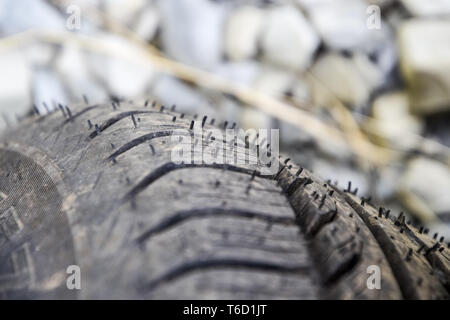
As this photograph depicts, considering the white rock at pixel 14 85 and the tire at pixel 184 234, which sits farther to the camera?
the white rock at pixel 14 85

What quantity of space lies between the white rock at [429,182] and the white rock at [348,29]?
0.82m

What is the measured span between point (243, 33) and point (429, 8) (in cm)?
119

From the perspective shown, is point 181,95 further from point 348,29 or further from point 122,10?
point 348,29

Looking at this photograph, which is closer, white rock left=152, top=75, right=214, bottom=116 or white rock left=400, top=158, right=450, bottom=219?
white rock left=400, top=158, right=450, bottom=219

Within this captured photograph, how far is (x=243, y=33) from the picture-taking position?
3127 millimetres

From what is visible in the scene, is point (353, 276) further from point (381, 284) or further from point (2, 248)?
point (2, 248)

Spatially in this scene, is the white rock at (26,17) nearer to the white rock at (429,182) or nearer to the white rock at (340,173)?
the white rock at (340,173)

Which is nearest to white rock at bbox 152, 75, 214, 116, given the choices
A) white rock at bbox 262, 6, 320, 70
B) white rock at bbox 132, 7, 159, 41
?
white rock at bbox 132, 7, 159, 41

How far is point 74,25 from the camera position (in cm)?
297

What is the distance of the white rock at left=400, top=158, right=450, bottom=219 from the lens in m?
2.89

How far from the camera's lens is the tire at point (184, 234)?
80cm
